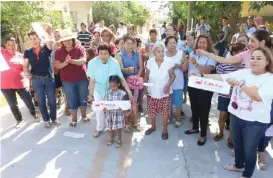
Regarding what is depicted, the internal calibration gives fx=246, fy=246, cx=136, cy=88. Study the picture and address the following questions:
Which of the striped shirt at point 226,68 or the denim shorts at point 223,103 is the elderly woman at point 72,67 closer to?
the striped shirt at point 226,68

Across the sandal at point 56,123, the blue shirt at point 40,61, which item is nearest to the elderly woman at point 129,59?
the blue shirt at point 40,61

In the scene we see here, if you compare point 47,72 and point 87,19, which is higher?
point 87,19

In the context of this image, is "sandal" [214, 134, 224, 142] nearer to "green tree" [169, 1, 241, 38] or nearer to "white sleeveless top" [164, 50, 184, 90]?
"white sleeveless top" [164, 50, 184, 90]

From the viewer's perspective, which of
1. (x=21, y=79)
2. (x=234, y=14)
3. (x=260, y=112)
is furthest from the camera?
(x=234, y=14)

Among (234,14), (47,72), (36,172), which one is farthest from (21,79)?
(234,14)

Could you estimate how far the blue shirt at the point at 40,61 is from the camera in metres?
4.39

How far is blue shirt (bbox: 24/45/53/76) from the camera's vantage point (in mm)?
4387

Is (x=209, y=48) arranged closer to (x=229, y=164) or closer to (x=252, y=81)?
(x=252, y=81)

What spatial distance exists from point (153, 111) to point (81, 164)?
1.51 meters

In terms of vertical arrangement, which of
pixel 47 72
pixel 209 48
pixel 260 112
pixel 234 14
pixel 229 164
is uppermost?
pixel 234 14

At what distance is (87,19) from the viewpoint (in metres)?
24.9

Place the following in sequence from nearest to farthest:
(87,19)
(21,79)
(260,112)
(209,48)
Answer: (260,112), (209,48), (21,79), (87,19)

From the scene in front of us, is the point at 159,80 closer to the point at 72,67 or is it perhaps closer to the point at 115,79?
the point at 115,79

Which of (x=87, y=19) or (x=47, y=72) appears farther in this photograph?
(x=87, y=19)
